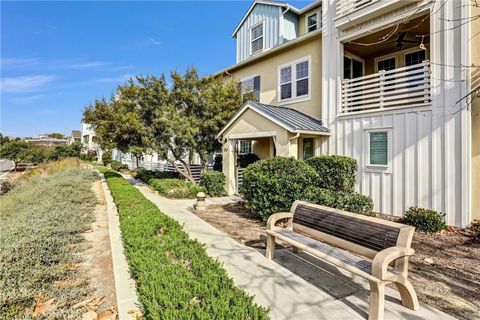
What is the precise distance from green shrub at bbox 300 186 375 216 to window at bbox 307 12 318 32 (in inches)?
393

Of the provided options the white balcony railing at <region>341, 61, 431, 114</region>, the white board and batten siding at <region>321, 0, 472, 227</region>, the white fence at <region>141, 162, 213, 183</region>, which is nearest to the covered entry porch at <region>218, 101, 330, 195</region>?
the white balcony railing at <region>341, 61, 431, 114</region>

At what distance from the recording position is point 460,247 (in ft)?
18.4

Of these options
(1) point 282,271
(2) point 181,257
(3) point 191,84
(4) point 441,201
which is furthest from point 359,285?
(3) point 191,84

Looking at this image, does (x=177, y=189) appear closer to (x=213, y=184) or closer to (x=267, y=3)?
(x=213, y=184)

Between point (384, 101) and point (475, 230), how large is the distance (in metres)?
4.69

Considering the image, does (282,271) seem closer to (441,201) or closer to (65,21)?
(441,201)

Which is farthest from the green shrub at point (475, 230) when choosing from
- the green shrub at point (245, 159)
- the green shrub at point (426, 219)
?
the green shrub at point (245, 159)

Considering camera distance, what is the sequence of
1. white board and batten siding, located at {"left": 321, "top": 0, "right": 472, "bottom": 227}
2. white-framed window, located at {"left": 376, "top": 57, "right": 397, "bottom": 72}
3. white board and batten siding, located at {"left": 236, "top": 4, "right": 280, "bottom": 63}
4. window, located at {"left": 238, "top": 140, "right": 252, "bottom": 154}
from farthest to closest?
window, located at {"left": 238, "top": 140, "right": 252, "bottom": 154}
white board and batten siding, located at {"left": 236, "top": 4, "right": 280, "bottom": 63}
white-framed window, located at {"left": 376, "top": 57, "right": 397, "bottom": 72}
white board and batten siding, located at {"left": 321, "top": 0, "right": 472, "bottom": 227}

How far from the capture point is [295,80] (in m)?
12.0

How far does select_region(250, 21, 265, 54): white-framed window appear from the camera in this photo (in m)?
15.1

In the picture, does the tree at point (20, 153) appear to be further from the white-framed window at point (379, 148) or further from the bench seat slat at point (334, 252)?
the bench seat slat at point (334, 252)

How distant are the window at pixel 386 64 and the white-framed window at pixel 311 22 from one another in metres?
4.27

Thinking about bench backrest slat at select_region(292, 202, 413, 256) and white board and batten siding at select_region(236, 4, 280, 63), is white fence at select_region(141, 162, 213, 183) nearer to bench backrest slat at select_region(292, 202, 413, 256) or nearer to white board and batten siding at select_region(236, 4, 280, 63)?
white board and batten siding at select_region(236, 4, 280, 63)

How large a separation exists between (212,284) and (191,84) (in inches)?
453
